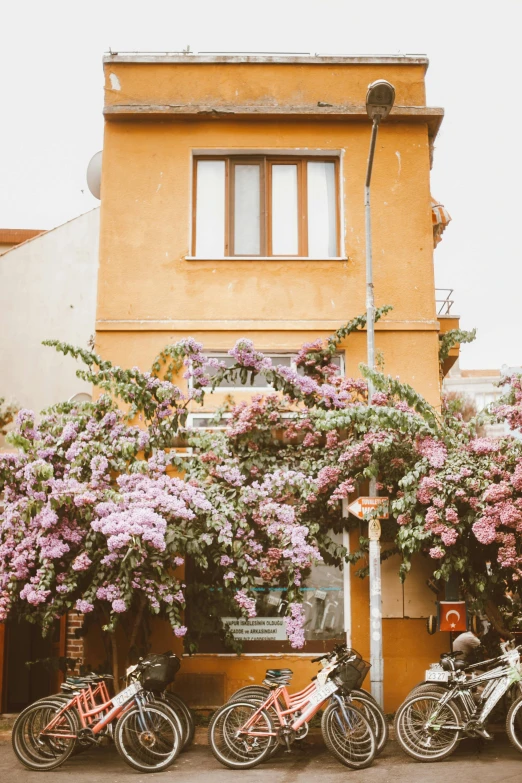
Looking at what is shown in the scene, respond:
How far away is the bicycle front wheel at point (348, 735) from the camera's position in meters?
9.20

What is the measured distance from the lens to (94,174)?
1627 centimetres

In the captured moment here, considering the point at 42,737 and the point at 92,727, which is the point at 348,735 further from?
the point at 42,737

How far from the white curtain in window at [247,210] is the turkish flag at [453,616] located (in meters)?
5.95

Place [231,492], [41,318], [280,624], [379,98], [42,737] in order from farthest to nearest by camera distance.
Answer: [41,318] < [280,624] < [231,492] < [379,98] < [42,737]

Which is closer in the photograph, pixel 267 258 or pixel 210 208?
pixel 267 258

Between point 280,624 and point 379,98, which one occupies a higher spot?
point 379,98

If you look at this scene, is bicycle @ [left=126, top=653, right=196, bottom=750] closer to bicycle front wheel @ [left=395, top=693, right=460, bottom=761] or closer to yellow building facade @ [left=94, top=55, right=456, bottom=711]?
bicycle front wheel @ [left=395, top=693, right=460, bottom=761]

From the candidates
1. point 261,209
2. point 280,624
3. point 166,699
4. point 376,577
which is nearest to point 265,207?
point 261,209

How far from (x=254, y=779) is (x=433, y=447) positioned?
432 cm

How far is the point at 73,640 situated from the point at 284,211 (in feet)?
23.8

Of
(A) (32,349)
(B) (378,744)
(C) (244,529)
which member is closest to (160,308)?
(C) (244,529)

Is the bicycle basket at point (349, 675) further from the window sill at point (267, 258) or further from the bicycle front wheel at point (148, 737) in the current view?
the window sill at point (267, 258)

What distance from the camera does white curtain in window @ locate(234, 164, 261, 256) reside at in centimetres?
1388

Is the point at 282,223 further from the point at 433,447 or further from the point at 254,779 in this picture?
the point at 254,779
